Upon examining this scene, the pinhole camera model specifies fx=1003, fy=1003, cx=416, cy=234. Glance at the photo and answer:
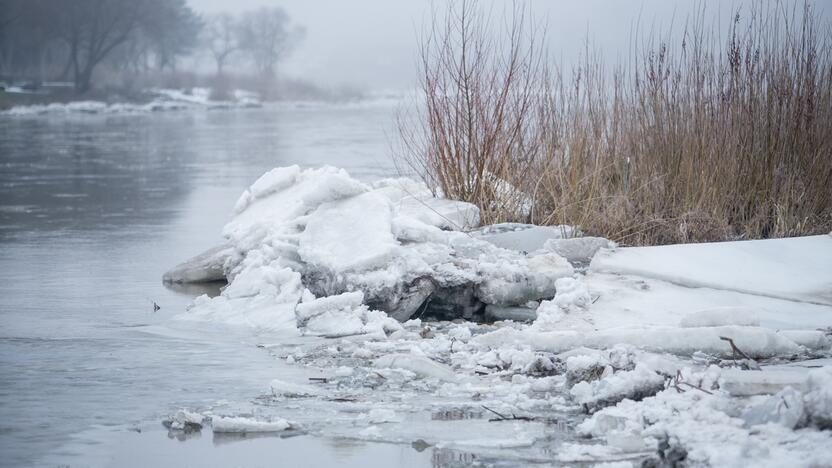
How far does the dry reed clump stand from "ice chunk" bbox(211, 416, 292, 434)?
3.81 meters

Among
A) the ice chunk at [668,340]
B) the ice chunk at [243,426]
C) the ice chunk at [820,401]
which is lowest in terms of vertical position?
the ice chunk at [243,426]

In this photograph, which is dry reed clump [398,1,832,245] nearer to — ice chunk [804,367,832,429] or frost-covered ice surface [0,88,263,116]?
ice chunk [804,367,832,429]

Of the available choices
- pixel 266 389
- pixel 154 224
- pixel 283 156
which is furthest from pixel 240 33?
pixel 266 389

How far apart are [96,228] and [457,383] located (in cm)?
655

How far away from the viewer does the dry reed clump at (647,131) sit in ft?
24.0

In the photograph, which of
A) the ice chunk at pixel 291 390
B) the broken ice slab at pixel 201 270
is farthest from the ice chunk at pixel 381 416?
the broken ice slab at pixel 201 270

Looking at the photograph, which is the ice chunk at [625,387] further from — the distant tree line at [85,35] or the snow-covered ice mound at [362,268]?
the distant tree line at [85,35]

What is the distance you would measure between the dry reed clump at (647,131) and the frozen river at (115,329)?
6.19ft

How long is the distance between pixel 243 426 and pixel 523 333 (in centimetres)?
172

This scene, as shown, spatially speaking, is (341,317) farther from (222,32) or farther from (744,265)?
(222,32)

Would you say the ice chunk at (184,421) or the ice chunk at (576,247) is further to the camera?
the ice chunk at (576,247)

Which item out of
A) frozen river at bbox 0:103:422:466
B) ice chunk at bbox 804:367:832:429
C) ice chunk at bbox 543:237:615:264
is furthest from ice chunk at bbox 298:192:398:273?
ice chunk at bbox 804:367:832:429

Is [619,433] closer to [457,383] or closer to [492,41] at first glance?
[457,383]

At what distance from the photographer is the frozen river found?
3.81 m
